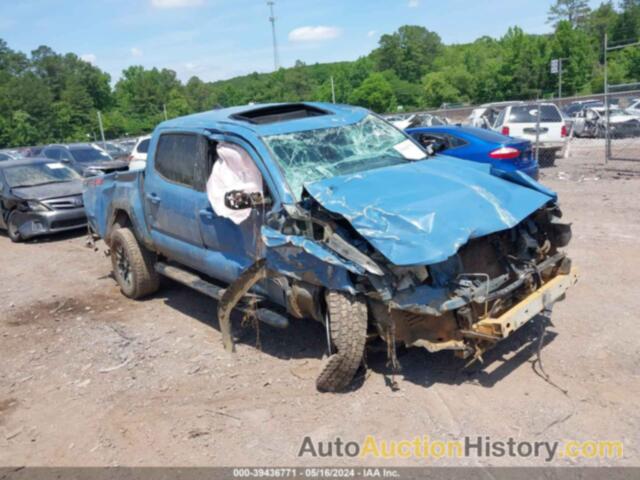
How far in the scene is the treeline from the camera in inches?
2437

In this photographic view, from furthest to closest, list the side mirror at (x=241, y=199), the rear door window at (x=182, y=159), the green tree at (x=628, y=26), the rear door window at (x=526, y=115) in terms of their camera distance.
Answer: the green tree at (x=628, y=26) → the rear door window at (x=526, y=115) → the rear door window at (x=182, y=159) → the side mirror at (x=241, y=199)

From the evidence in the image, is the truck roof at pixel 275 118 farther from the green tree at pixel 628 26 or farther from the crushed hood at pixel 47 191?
the green tree at pixel 628 26

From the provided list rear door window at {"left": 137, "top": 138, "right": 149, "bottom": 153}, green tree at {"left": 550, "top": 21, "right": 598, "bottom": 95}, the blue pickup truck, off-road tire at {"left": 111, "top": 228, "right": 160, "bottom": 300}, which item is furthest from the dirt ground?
green tree at {"left": 550, "top": 21, "right": 598, "bottom": 95}

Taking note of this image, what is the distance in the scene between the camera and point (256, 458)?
3.52 meters

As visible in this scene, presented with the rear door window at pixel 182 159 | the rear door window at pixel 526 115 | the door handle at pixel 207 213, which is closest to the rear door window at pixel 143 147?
the rear door window at pixel 182 159

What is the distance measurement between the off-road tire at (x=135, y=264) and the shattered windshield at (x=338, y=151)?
2.54 m

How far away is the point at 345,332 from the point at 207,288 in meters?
1.92

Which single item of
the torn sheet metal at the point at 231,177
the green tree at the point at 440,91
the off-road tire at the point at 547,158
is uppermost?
the green tree at the point at 440,91

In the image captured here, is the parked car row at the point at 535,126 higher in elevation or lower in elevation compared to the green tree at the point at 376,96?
lower

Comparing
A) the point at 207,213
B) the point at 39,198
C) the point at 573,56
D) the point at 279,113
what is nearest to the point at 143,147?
the point at 39,198

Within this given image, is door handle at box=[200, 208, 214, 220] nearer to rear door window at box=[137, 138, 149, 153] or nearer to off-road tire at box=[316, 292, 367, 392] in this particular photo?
off-road tire at box=[316, 292, 367, 392]

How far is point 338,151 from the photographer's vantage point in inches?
198

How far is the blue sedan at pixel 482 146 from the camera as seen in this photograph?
9914 mm

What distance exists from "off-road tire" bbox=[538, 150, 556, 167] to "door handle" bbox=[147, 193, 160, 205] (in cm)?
1172
